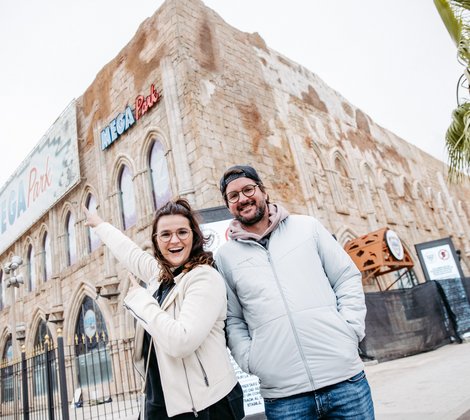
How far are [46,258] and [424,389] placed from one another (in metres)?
14.2

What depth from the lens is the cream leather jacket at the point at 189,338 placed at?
1543mm

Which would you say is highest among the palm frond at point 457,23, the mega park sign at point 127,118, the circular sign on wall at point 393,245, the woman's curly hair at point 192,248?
the mega park sign at point 127,118

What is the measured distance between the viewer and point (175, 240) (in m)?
1.84

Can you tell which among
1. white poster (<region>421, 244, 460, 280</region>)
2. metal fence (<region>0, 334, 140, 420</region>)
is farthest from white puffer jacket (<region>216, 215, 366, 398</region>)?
white poster (<region>421, 244, 460, 280</region>)

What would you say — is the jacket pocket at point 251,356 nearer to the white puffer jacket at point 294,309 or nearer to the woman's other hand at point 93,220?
the white puffer jacket at point 294,309

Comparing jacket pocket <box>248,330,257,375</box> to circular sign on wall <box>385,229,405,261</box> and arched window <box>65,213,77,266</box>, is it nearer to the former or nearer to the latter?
circular sign on wall <box>385,229,405,261</box>

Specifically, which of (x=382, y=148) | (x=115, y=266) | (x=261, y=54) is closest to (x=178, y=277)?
(x=115, y=266)

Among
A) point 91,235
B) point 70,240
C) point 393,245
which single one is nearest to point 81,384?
point 91,235

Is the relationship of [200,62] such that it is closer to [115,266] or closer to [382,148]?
[115,266]

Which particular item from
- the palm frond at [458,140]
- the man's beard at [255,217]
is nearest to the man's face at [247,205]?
the man's beard at [255,217]

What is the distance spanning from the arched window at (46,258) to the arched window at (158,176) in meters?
6.78

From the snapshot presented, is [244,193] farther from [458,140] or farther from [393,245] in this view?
[393,245]

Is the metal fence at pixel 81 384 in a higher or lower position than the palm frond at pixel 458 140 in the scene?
lower

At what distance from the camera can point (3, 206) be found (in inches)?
730
